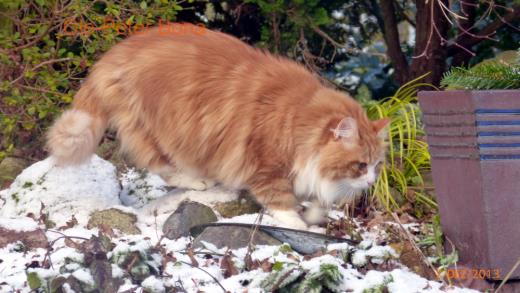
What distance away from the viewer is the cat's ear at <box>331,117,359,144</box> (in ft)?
11.5

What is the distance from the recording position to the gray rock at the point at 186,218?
11.4 feet

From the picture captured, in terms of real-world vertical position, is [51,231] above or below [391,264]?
below

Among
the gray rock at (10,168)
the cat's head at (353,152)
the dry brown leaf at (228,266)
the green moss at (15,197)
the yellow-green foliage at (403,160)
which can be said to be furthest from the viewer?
the gray rock at (10,168)

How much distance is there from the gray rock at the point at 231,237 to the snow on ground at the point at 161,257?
7 centimetres

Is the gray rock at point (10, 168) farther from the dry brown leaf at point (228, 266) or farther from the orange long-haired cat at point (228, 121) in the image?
the dry brown leaf at point (228, 266)

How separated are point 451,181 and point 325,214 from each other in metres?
1.14

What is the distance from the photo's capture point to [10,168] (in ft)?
15.7

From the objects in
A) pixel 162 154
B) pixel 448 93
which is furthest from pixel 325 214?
pixel 448 93

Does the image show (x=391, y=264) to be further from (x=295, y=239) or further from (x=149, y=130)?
(x=149, y=130)

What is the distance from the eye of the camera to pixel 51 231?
335 centimetres

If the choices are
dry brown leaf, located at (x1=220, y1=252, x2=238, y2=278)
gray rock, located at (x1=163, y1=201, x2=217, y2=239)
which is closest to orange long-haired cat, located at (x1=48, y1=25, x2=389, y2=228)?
gray rock, located at (x1=163, y1=201, x2=217, y2=239)
